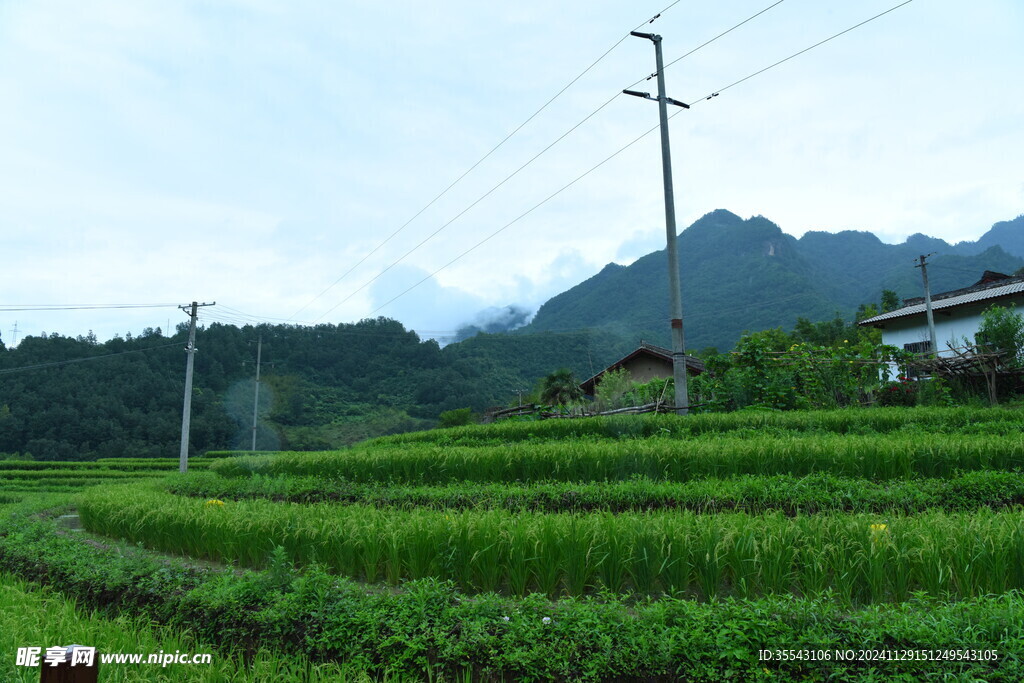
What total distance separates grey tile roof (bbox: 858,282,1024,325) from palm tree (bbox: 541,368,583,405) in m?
15.3

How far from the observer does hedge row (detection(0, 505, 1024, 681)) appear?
120 inches

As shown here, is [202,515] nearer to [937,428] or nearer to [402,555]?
[402,555]

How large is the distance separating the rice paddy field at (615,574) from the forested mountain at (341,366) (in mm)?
28541

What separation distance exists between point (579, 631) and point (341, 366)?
4633cm

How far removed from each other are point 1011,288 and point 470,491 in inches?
1116

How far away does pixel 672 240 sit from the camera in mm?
13219

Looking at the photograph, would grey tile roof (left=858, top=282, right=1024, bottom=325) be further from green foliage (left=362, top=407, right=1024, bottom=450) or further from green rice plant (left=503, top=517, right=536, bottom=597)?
green rice plant (left=503, top=517, right=536, bottom=597)

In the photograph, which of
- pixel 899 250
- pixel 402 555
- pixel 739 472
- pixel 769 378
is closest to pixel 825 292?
pixel 899 250

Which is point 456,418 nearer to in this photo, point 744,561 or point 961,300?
point 961,300

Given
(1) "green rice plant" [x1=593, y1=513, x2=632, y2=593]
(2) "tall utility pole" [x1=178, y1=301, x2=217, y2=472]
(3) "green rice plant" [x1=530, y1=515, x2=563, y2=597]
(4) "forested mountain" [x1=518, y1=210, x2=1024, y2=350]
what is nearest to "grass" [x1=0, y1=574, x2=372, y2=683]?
(3) "green rice plant" [x1=530, y1=515, x2=563, y2=597]

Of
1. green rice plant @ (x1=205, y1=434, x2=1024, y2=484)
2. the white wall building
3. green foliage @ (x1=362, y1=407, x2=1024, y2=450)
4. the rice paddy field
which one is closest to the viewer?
the rice paddy field

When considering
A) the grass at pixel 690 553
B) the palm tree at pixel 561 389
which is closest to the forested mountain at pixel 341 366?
the palm tree at pixel 561 389

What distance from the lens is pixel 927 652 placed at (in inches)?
117

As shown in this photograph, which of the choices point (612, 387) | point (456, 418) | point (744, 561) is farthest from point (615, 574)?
point (456, 418)
